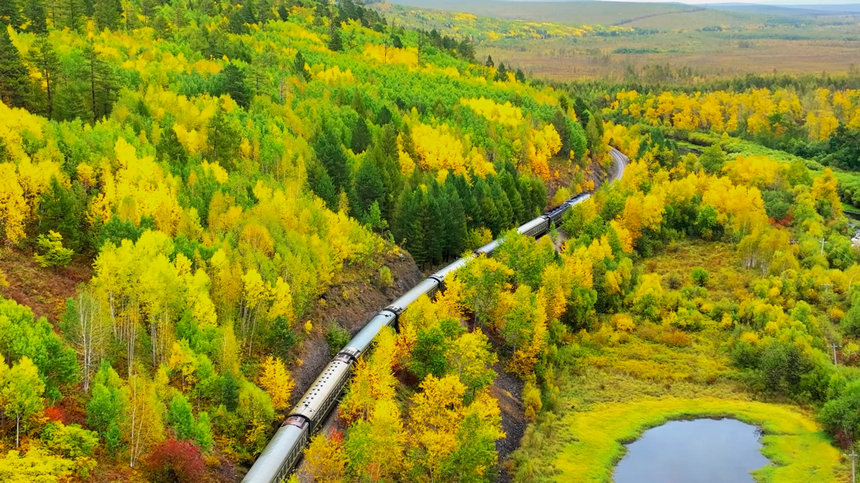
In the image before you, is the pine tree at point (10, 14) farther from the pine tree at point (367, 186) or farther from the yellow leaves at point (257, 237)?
the yellow leaves at point (257, 237)

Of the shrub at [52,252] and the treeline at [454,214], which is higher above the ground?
the shrub at [52,252]

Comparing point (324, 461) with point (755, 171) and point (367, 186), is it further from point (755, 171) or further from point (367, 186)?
point (755, 171)

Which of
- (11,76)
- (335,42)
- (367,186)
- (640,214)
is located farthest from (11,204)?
(335,42)

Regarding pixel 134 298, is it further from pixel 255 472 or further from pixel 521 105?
pixel 521 105

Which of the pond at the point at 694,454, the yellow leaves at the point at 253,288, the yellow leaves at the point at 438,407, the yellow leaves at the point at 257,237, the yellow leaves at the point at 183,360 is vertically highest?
the yellow leaves at the point at 257,237

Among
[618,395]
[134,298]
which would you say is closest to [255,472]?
[134,298]

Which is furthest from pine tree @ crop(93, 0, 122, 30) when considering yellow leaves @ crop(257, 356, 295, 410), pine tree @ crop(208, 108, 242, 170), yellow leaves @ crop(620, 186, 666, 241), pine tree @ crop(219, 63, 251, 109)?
yellow leaves @ crop(257, 356, 295, 410)

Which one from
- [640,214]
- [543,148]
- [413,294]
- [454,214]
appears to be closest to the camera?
[413,294]

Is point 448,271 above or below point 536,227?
above

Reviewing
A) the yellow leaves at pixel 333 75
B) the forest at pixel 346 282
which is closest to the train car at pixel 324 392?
the forest at pixel 346 282
